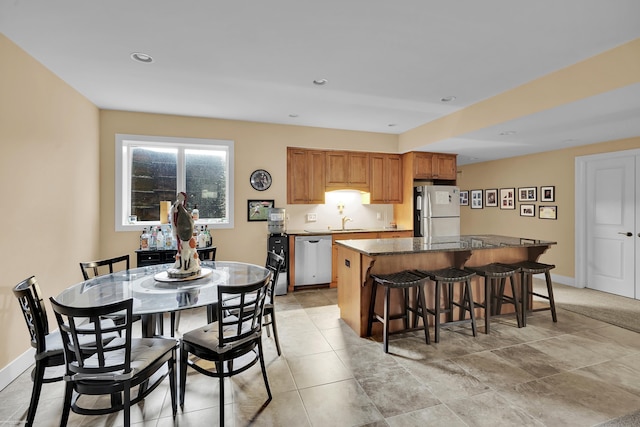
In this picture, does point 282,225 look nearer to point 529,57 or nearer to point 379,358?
point 379,358

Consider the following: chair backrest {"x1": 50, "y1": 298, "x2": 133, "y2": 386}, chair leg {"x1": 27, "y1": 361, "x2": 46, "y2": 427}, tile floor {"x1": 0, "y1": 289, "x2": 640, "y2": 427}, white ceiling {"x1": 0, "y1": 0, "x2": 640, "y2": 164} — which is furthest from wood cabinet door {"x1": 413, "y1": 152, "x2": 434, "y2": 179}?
chair leg {"x1": 27, "y1": 361, "x2": 46, "y2": 427}

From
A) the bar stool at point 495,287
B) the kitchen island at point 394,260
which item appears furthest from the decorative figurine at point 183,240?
the bar stool at point 495,287

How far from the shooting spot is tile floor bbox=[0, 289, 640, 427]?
6.53 ft

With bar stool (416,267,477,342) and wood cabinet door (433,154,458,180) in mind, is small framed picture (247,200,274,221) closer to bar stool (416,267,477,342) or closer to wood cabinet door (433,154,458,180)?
bar stool (416,267,477,342)

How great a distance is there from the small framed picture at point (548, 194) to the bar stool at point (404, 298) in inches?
154

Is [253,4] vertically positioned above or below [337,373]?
above

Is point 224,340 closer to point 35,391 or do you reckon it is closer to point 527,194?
point 35,391

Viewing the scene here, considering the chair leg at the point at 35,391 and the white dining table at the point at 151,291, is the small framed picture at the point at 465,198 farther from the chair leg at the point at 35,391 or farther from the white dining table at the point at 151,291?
the chair leg at the point at 35,391

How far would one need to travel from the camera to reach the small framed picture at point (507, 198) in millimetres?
6094

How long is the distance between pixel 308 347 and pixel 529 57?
336 cm

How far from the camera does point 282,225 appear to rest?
4.93 metres

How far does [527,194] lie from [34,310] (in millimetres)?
6980

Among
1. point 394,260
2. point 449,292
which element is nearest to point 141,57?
point 394,260

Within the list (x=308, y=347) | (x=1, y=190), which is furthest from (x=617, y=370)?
(x=1, y=190)
